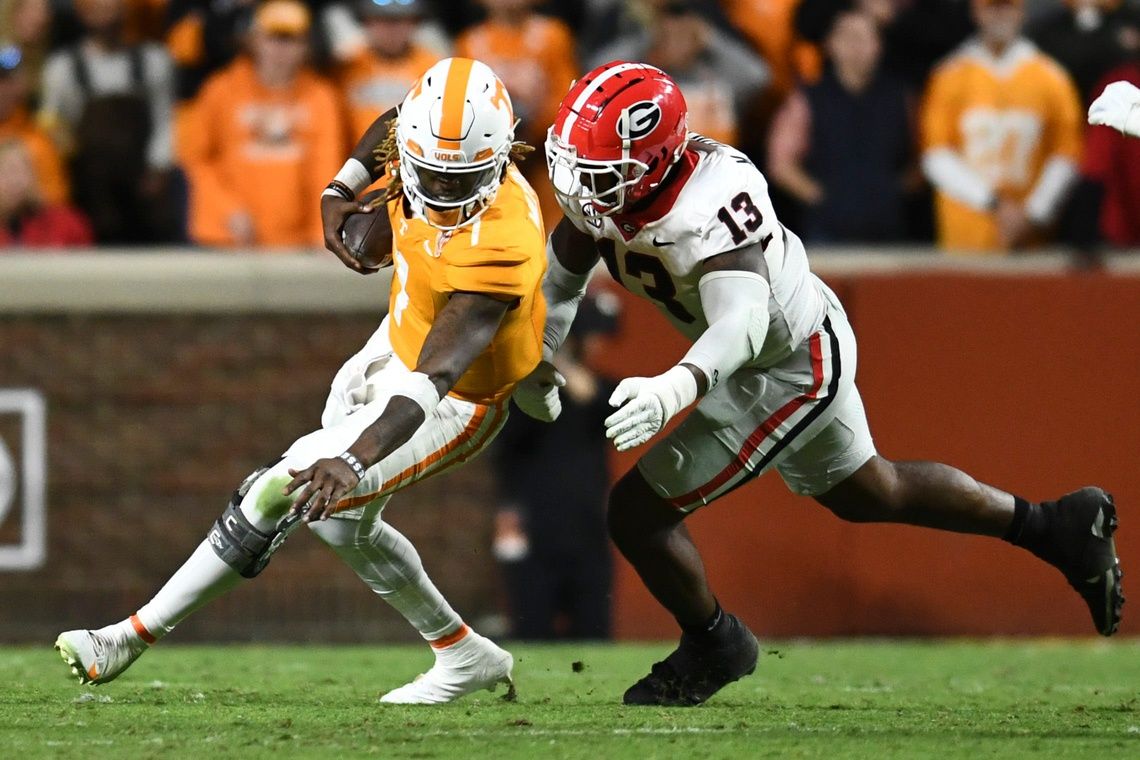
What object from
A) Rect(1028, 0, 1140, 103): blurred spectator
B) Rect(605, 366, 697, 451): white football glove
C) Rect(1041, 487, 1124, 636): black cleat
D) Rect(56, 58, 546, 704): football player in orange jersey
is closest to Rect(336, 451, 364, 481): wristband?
Rect(56, 58, 546, 704): football player in orange jersey

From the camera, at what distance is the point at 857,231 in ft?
30.0

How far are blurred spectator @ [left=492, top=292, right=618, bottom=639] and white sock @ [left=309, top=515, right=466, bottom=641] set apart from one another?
2855 millimetres

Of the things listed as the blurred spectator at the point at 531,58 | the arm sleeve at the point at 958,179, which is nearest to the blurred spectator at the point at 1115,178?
the arm sleeve at the point at 958,179

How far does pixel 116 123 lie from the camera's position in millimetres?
9133

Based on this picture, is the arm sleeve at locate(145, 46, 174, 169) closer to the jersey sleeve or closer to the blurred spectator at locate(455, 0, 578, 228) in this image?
the blurred spectator at locate(455, 0, 578, 228)

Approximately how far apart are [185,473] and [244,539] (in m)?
3.67

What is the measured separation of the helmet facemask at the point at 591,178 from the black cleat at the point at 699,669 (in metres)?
1.41

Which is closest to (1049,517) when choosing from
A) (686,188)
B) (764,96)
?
(686,188)

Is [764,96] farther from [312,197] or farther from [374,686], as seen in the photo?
[374,686]

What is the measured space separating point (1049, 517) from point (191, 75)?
206 inches

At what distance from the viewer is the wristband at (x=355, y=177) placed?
5711mm

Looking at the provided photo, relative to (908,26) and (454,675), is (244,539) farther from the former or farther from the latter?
(908,26)

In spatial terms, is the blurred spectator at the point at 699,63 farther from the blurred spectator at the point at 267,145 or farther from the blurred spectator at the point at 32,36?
the blurred spectator at the point at 32,36

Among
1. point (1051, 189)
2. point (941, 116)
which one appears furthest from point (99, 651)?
point (1051, 189)
